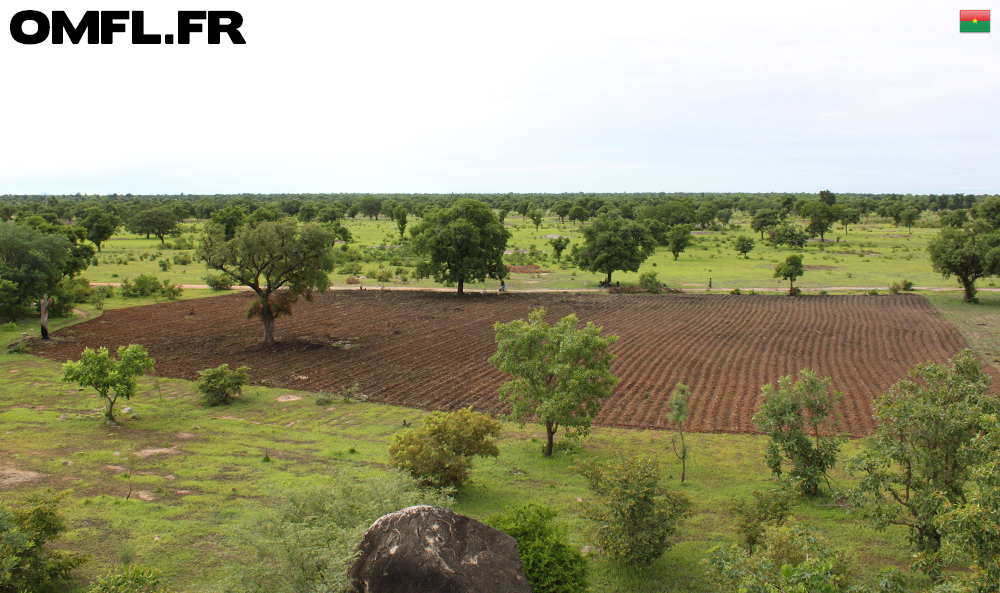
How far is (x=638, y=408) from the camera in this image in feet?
75.9

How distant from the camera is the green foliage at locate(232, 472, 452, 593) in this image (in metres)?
8.21

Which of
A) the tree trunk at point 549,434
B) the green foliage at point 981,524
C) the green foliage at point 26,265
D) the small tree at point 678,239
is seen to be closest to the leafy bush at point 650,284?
the small tree at point 678,239

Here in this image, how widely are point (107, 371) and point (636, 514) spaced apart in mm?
18882

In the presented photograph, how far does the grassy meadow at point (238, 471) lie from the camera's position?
12.1m

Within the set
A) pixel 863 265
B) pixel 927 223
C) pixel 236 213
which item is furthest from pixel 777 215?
pixel 236 213

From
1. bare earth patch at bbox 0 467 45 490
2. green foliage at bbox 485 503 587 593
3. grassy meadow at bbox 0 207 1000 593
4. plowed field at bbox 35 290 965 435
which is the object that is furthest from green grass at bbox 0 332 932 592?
Result: plowed field at bbox 35 290 965 435

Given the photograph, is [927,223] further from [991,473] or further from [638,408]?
[991,473]

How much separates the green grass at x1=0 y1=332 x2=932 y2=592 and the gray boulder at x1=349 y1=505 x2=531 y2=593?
7.84 ft

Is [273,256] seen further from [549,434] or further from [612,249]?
[612,249]

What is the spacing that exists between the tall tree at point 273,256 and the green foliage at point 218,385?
340 inches

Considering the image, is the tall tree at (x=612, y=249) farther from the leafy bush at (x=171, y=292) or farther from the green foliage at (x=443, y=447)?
the green foliage at (x=443, y=447)

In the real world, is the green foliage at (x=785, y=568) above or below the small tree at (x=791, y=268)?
below

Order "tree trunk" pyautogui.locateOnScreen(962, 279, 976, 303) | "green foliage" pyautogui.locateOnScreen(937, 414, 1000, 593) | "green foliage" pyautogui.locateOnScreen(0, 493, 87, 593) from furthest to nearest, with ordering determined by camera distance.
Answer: "tree trunk" pyautogui.locateOnScreen(962, 279, 976, 303)
"green foliage" pyautogui.locateOnScreen(0, 493, 87, 593)
"green foliage" pyautogui.locateOnScreen(937, 414, 1000, 593)

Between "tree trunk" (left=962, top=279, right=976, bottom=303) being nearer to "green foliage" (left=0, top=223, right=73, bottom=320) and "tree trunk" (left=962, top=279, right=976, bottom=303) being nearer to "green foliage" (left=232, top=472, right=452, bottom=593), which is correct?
"green foliage" (left=232, top=472, right=452, bottom=593)
